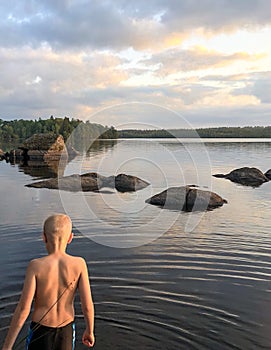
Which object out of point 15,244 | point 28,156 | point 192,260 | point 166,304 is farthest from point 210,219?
point 28,156

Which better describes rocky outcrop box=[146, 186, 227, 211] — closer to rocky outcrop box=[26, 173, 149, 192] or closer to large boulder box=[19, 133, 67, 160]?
rocky outcrop box=[26, 173, 149, 192]

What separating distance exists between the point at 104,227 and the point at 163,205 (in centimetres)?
593

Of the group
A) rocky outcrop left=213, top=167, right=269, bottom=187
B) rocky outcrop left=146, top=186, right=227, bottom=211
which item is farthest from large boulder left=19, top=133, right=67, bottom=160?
rocky outcrop left=146, top=186, right=227, bottom=211

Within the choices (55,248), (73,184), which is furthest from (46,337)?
(73,184)

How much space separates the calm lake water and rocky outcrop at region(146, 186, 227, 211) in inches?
33.2

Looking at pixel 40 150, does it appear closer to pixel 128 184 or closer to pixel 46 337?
pixel 128 184

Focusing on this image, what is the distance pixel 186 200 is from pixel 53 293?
1696cm

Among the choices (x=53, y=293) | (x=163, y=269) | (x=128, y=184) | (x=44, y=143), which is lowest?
(x=163, y=269)

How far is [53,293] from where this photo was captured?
4.88 meters

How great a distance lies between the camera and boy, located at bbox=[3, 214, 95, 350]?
15.5 feet

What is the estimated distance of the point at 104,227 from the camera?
1628cm

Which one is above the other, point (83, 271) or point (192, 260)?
point (83, 271)

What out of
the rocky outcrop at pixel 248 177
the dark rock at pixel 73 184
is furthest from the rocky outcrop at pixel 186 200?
the rocky outcrop at pixel 248 177

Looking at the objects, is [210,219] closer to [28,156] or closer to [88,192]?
[88,192]
